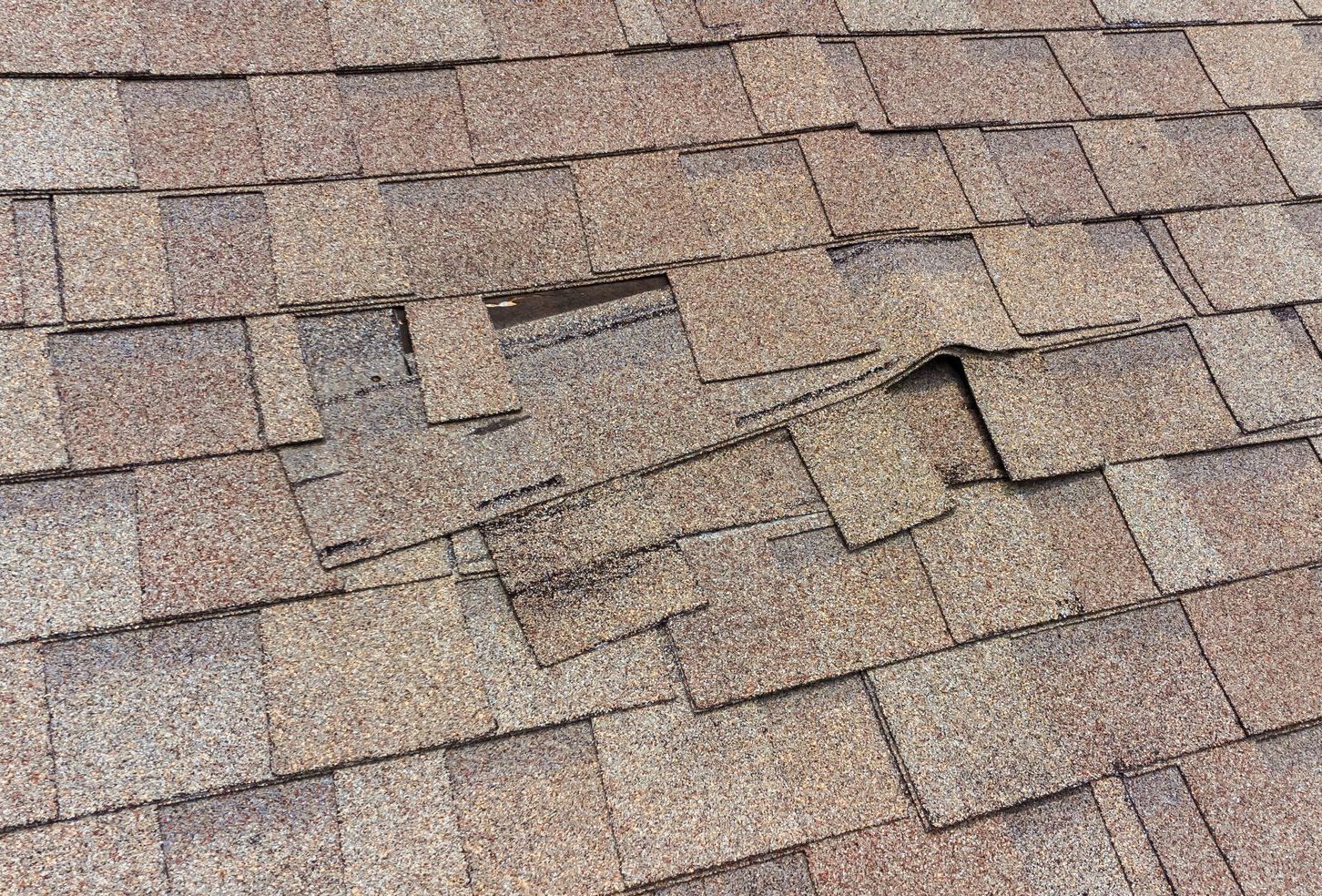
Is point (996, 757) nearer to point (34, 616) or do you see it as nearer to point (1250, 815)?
point (1250, 815)

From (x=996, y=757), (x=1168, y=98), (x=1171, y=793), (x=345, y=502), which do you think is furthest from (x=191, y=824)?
(x=1168, y=98)

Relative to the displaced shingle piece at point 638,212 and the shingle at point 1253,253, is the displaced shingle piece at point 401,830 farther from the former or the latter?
the shingle at point 1253,253

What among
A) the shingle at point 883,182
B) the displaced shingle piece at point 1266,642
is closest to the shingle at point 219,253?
the shingle at point 883,182

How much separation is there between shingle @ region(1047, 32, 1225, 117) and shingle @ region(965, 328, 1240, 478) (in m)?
0.82

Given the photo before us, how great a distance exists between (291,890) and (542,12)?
2.17 m

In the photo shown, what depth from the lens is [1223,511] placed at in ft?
7.14

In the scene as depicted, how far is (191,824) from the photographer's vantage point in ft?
5.01

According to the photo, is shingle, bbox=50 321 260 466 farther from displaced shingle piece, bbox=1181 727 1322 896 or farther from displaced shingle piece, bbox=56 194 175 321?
displaced shingle piece, bbox=1181 727 1322 896

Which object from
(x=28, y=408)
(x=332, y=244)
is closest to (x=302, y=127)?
(x=332, y=244)

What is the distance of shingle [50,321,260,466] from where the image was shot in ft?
5.78

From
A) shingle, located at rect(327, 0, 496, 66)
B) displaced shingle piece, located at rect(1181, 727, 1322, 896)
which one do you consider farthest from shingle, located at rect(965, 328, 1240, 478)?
shingle, located at rect(327, 0, 496, 66)

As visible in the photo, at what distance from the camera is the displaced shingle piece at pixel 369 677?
1605 millimetres

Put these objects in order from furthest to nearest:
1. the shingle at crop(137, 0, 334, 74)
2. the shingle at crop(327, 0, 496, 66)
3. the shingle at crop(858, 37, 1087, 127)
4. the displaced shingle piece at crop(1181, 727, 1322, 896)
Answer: the shingle at crop(858, 37, 1087, 127) → the shingle at crop(327, 0, 496, 66) → the shingle at crop(137, 0, 334, 74) → the displaced shingle piece at crop(1181, 727, 1322, 896)

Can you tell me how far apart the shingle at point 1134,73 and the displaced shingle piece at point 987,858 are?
2026mm
